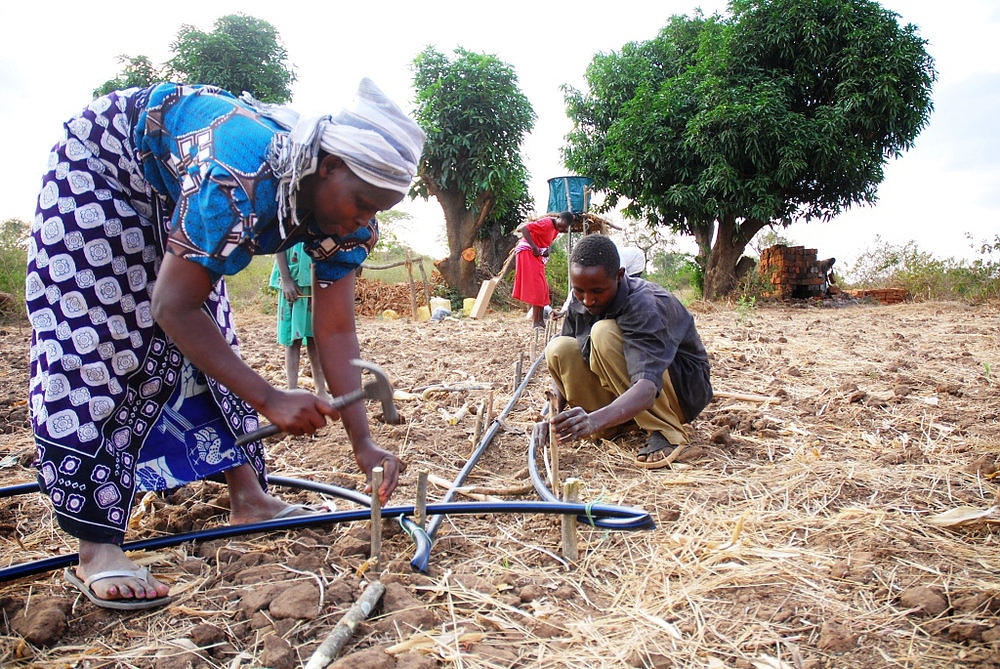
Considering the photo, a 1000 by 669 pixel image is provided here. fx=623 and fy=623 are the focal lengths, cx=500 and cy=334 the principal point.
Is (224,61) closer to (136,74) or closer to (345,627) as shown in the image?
(136,74)

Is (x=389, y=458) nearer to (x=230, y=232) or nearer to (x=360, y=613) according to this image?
(x=360, y=613)

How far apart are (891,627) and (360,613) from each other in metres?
1.29

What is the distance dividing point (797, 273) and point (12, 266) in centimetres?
1416

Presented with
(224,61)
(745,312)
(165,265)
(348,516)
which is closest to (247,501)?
(348,516)

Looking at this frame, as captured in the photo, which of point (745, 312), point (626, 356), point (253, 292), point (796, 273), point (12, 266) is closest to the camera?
point (626, 356)

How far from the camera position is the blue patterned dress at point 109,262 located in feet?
4.91

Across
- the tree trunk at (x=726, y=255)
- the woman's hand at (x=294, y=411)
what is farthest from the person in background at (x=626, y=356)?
the tree trunk at (x=726, y=255)

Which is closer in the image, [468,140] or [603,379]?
[603,379]

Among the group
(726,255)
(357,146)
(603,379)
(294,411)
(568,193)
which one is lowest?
(603,379)

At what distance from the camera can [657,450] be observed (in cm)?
276

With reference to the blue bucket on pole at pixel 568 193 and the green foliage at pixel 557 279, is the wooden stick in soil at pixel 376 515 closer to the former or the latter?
the blue bucket on pole at pixel 568 193

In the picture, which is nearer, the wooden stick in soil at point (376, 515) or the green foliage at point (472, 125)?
the wooden stick in soil at point (376, 515)

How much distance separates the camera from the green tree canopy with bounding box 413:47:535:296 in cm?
1308

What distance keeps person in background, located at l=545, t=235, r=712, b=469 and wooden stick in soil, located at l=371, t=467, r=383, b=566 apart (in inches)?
33.9
